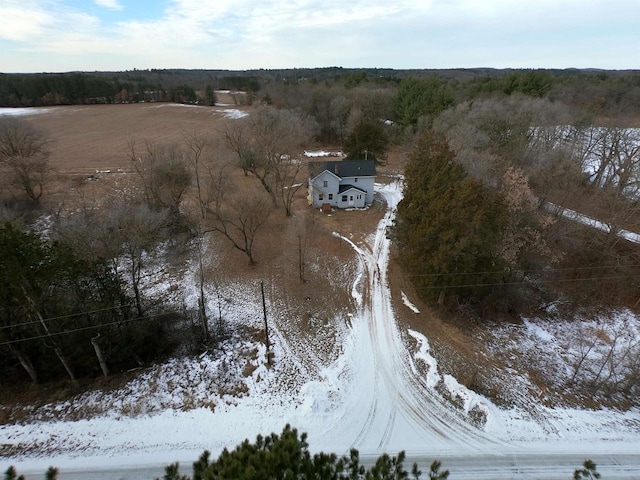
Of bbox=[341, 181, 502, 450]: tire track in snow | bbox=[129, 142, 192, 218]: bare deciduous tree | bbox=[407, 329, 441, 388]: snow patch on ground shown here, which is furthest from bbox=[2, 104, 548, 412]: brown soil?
bbox=[129, 142, 192, 218]: bare deciduous tree

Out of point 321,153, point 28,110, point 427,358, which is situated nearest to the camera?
point 427,358

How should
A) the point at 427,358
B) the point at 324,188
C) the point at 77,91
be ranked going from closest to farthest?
the point at 427,358
the point at 324,188
the point at 77,91

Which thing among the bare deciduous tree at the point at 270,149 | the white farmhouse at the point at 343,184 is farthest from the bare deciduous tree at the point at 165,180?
the white farmhouse at the point at 343,184

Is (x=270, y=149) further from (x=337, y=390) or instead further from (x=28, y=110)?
(x=28, y=110)

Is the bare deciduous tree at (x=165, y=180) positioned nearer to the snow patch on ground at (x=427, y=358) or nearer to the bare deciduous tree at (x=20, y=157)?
the bare deciduous tree at (x=20, y=157)

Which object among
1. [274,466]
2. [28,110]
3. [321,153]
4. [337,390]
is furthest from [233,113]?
[274,466]

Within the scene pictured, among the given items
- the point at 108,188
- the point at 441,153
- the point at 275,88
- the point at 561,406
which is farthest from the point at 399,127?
the point at 561,406

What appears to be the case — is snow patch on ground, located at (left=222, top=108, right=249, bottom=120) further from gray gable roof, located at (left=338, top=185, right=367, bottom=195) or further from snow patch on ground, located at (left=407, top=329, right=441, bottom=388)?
snow patch on ground, located at (left=407, top=329, right=441, bottom=388)
